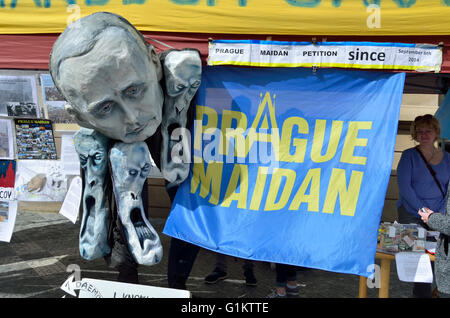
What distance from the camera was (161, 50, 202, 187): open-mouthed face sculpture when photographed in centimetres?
269

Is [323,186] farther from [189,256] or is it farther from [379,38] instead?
[189,256]

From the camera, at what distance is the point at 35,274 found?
4.34 meters

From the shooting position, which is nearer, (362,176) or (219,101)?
(362,176)

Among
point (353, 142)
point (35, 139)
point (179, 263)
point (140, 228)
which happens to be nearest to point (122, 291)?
point (140, 228)

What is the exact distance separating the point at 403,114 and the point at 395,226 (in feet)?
11.7

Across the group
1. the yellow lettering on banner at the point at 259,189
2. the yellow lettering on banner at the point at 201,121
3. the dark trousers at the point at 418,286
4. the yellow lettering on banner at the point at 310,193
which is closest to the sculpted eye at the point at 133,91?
the yellow lettering on banner at the point at 201,121

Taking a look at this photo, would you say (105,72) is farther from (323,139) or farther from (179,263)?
(179,263)

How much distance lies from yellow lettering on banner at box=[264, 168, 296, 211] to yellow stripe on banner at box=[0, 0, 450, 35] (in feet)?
3.10

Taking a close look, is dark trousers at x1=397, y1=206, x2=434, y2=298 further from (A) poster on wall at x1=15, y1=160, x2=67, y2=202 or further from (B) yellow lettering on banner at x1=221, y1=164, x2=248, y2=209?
(A) poster on wall at x1=15, y1=160, x2=67, y2=202

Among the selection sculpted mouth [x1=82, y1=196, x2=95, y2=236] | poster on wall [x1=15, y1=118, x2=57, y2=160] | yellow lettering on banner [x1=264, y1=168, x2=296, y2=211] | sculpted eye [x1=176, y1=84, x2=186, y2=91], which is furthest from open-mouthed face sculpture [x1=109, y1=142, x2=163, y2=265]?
poster on wall [x1=15, y1=118, x2=57, y2=160]
